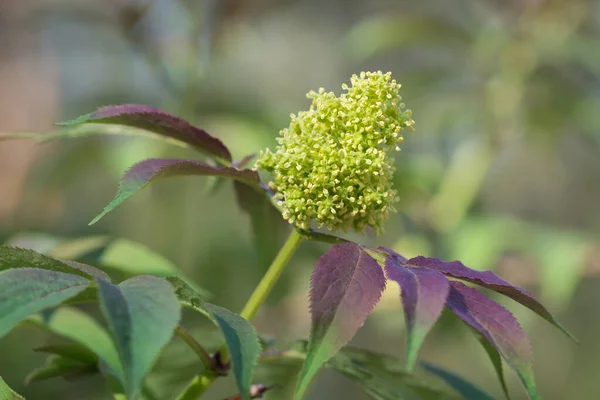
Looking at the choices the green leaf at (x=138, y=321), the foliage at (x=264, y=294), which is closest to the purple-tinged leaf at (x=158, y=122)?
the foliage at (x=264, y=294)

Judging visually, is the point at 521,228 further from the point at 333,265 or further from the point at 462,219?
the point at 333,265

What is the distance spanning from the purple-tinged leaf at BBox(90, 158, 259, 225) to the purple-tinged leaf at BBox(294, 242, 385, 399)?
0.23 feet

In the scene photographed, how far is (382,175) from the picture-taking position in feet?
1.08

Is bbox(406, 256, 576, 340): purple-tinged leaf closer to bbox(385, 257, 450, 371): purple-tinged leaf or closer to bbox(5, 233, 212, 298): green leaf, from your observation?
bbox(385, 257, 450, 371): purple-tinged leaf

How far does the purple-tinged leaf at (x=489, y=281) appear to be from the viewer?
27 centimetres

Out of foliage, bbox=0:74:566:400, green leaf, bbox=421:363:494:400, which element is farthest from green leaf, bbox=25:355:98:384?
green leaf, bbox=421:363:494:400

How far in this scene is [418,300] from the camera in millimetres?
236

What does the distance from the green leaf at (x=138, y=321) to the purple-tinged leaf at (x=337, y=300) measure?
5 cm

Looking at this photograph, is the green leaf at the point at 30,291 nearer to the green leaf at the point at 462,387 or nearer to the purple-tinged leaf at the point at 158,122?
the purple-tinged leaf at the point at 158,122

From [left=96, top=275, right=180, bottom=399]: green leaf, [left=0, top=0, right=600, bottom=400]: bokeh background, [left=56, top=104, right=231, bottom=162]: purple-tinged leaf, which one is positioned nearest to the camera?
[left=96, top=275, right=180, bottom=399]: green leaf

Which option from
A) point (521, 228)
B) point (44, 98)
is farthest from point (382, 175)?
point (44, 98)

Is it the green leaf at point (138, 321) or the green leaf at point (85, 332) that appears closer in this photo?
the green leaf at point (138, 321)

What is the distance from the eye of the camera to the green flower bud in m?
0.32

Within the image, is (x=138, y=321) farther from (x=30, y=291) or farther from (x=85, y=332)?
(x=85, y=332)
